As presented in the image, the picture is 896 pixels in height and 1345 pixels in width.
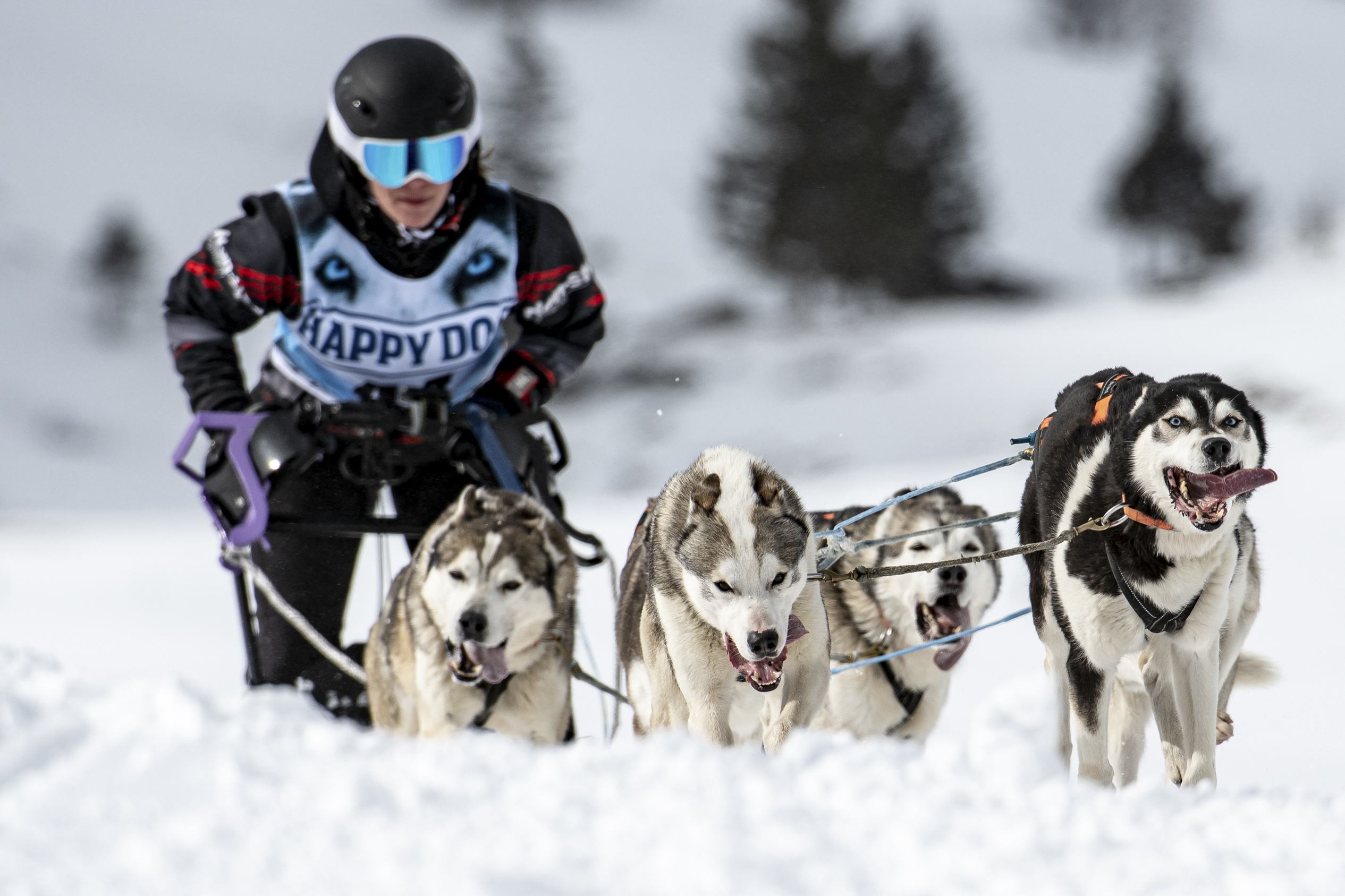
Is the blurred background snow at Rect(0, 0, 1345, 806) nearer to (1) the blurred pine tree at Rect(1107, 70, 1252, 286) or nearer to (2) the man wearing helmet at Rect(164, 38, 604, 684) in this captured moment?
(1) the blurred pine tree at Rect(1107, 70, 1252, 286)

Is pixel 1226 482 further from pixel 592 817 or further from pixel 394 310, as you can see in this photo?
pixel 394 310

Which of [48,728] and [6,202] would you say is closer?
[48,728]

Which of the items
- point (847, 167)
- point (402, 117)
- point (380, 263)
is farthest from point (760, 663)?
point (847, 167)

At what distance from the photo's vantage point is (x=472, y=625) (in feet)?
9.36

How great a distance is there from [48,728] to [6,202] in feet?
129

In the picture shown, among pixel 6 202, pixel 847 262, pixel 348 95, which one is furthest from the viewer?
pixel 6 202

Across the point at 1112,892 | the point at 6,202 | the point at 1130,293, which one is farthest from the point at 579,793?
the point at 6,202

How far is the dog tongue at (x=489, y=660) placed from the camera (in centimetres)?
289

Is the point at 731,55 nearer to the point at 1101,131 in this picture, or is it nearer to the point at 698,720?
the point at 1101,131

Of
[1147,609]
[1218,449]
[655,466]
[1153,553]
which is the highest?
[655,466]

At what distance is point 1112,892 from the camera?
185 centimetres

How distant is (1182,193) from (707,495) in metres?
30.4

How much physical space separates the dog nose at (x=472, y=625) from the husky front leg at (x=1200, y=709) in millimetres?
1502

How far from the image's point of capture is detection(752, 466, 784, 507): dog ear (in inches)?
117
